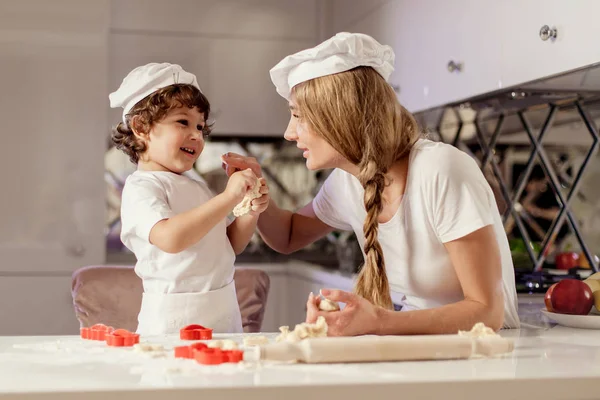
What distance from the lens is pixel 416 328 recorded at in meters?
1.45

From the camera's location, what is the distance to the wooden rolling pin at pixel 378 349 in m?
1.16

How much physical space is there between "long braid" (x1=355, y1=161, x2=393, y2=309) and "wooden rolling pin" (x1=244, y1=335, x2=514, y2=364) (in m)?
0.35

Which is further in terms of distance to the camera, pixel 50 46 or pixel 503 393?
pixel 50 46

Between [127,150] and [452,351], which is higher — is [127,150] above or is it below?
above

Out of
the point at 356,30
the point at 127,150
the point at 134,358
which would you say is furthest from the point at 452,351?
the point at 356,30

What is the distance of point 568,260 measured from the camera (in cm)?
297

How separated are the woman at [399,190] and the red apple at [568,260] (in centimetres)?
135

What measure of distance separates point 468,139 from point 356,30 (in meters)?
0.75

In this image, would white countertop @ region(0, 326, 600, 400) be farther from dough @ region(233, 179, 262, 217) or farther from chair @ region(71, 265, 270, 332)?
chair @ region(71, 265, 270, 332)

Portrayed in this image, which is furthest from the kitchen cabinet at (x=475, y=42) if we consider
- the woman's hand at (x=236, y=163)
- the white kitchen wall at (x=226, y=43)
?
the woman's hand at (x=236, y=163)

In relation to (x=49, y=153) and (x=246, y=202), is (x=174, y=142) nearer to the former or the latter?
(x=246, y=202)

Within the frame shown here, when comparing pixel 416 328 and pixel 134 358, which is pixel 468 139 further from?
pixel 134 358

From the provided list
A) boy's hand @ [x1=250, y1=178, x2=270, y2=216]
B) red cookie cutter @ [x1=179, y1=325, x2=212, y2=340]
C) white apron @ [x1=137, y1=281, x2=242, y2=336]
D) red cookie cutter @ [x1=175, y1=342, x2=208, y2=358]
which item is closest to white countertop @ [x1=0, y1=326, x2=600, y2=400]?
red cookie cutter @ [x1=175, y1=342, x2=208, y2=358]

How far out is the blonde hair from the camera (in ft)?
5.37
